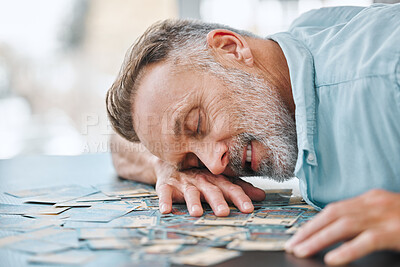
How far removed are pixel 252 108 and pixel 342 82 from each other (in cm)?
38

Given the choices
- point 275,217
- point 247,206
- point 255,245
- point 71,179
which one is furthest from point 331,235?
point 71,179

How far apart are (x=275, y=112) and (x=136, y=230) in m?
0.73

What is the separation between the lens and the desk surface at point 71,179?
0.88 metres

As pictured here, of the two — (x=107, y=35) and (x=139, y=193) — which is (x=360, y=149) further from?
(x=107, y=35)

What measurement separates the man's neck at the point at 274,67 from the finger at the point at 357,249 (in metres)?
0.90

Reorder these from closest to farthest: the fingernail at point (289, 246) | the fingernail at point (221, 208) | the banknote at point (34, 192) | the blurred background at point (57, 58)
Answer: the fingernail at point (289, 246) → the fingernail at point (221, 208) → the banknote at point (34, 192) → the blurred background at point (57, 58)

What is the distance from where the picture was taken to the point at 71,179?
221 centimetres

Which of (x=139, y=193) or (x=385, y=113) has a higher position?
(x=385, y=113)

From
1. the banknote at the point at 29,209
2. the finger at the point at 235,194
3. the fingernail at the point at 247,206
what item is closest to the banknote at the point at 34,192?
the banknote at the point at 29,209

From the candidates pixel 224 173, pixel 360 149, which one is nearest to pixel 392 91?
pixel 360 149

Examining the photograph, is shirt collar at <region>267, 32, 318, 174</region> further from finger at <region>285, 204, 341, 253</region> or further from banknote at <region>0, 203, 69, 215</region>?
banknote at <region>0, 203, 69, 215</region>

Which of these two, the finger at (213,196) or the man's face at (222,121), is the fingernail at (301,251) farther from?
the man's face at (222,121)

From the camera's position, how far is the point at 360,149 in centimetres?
127

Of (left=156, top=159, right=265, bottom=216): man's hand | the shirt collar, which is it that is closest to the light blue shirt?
the shirt collar
